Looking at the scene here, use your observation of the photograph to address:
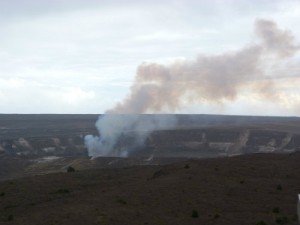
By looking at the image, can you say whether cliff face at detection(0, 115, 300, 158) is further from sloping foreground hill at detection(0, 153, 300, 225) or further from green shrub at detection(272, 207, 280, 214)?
green shrub at detection(272, 207, 280, 214)

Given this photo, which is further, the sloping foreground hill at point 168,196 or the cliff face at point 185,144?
the cliff face at point 185,144

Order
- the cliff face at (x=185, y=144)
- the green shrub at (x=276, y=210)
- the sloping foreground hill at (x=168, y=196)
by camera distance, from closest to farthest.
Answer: the sloping foreground hill at (x=168, y=196) → the green shrub at (x=276, y=210) → the cliff face at (x=185, y=144)

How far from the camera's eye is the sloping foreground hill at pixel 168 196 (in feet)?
110

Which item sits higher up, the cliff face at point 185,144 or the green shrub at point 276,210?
the cliff face at point 185,144

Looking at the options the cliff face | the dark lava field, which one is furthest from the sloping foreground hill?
the cliff face

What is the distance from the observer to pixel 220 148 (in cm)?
16750

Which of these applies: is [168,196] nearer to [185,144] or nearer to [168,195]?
[168,195]

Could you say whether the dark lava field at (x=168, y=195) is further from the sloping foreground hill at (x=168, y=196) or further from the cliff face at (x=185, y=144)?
the cliff face at (x=185, y=144)

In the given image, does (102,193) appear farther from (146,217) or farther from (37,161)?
(37,161)

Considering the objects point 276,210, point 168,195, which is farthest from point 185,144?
point 276,210

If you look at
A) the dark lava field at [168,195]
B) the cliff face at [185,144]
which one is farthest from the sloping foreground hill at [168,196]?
the cliff face at [185,144]

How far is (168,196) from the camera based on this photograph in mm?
39938

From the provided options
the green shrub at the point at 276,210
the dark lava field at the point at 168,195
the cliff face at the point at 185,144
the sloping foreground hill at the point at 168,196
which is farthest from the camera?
the cliff face at the point at 185,144

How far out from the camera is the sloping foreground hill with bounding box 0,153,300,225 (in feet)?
110
